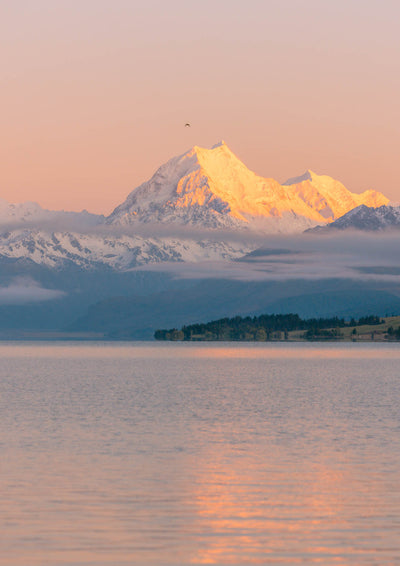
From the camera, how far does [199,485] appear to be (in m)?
66.6

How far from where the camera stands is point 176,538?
169ft

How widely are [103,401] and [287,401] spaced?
23.6 m

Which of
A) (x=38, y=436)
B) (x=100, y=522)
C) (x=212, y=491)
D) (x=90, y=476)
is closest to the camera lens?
(x=100, y=522)

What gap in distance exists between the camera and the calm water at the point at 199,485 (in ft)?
162

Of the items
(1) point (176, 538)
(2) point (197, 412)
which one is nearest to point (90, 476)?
(1) point (176, 538)

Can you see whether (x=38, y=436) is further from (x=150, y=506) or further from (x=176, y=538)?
(x=176, y=538)

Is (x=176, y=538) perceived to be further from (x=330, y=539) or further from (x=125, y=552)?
(x=330, y=539)

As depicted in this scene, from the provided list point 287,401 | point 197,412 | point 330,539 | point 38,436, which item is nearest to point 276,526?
point 330,539

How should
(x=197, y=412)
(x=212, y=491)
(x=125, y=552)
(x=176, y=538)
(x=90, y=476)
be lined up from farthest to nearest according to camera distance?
(x=197, y=412) → (x=90, y=476) → (x=212, y=491) → (x=176, y=538) → (x=125, y=552)

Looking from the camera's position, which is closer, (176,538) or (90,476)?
(176,538)

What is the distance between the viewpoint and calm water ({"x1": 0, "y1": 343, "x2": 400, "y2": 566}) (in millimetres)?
49375

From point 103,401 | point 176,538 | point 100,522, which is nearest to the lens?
point 176,538

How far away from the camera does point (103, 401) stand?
5389 inches

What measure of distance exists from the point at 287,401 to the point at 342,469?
63.7m
